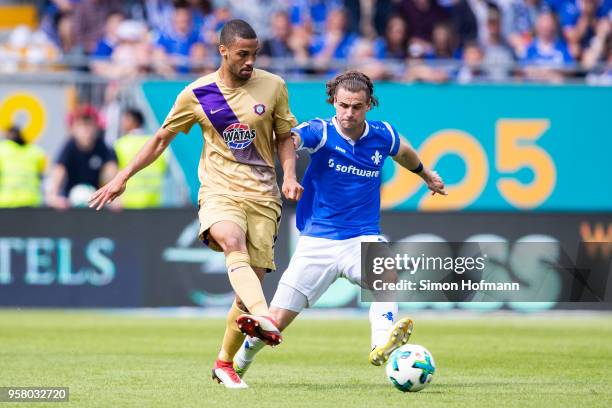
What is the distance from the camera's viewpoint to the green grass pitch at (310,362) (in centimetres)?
824

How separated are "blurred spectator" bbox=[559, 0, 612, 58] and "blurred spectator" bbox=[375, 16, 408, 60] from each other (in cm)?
255

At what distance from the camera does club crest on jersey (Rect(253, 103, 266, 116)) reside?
8680 millimetres

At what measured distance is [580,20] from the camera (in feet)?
65.4

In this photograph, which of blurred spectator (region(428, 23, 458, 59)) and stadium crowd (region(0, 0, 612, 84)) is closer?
stadium crowd (region(0, 0, 612, 84))

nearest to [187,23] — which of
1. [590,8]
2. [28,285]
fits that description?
[28,285]

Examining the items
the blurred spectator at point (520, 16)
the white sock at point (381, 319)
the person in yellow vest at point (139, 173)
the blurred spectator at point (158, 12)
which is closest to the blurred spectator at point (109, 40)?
the blurred spectator at point (158, 12)

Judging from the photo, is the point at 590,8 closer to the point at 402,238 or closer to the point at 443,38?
the point at 443,38

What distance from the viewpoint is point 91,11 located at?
1975cm

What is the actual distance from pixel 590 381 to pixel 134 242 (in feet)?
27.0

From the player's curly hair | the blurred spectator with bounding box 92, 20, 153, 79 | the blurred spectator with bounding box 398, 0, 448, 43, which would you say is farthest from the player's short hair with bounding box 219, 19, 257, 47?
the blurred spectator with bounding box 398, 0, 448, 43

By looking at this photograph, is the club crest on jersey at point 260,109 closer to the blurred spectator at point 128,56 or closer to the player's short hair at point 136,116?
the player's short hair at point 136,116

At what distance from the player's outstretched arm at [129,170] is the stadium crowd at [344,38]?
9.12 m

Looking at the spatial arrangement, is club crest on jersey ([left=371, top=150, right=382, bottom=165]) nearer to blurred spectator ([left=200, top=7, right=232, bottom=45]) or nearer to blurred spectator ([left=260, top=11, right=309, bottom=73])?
blurred spectator ([left=260, top=11, right=309, bottom=73])

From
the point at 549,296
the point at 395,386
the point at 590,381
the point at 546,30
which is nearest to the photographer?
the point at 395,386
